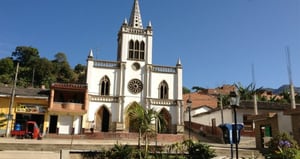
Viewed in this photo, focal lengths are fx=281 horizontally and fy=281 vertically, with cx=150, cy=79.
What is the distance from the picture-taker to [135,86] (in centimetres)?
3847

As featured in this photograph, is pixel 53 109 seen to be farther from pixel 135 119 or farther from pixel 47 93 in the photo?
pixel 135 119

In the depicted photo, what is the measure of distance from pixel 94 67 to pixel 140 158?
82.8 feet

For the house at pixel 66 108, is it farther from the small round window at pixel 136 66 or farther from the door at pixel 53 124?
the small round window at pixel 136 66

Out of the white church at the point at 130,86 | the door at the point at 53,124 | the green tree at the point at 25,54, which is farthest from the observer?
the green tree at the point at 25,54

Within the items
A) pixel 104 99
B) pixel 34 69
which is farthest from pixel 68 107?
pixel 34 69

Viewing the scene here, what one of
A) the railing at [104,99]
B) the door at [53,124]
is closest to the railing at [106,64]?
the railing at [104,99]

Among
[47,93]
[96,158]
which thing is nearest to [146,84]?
[47,93]

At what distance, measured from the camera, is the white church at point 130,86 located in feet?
120

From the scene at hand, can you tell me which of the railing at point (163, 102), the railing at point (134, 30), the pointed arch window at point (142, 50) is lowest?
the railing at point (163, 102)

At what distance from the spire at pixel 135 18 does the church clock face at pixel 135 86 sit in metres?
9.31

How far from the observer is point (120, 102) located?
36.9 metres

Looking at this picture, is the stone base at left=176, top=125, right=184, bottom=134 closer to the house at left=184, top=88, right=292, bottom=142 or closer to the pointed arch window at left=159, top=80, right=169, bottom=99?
the house at left=184, top=88, right=292, bottom=142

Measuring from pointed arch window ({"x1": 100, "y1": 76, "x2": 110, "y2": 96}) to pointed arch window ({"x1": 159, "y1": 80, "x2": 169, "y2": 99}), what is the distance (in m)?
7.33

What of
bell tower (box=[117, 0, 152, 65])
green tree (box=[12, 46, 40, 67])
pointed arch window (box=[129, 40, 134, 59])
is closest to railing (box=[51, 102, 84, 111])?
bell tower (box=[117, 0, 152, 65])
